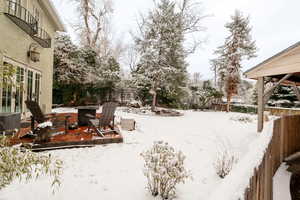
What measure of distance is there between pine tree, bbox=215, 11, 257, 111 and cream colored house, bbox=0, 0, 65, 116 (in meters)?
13.8

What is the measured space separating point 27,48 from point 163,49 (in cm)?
770

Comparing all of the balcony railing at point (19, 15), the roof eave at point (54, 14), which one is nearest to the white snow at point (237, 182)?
the balcony railing at point (19, 15)

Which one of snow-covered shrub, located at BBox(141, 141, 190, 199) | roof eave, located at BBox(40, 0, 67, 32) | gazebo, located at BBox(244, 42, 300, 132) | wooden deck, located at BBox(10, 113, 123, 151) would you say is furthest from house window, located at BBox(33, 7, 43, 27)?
gazebo, located at BBox(244, 42, 300, 132)

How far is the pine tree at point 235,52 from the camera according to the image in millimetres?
15367

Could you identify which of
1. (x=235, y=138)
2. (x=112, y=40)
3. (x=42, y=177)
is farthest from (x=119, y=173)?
(x=112, y=40)

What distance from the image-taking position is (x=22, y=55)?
595 centimetres

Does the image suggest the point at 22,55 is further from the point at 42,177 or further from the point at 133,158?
the point at 133,158

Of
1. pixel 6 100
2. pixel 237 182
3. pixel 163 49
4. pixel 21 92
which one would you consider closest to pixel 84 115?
pixel 6 100

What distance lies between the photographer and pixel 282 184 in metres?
3.30

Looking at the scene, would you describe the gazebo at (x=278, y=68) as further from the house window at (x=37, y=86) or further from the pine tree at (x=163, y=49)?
the house window at (x=37, y=86)

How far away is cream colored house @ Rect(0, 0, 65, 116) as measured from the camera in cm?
502

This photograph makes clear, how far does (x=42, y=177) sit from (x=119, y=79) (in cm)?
1218

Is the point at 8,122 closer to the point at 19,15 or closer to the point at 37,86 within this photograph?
the point at 19,15

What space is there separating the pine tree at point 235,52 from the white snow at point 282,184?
1227cm
